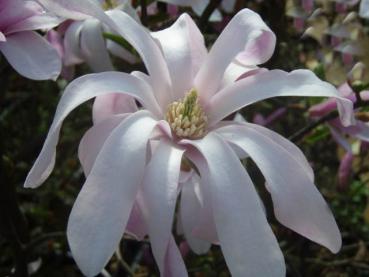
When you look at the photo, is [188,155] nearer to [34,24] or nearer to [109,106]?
[109,106]

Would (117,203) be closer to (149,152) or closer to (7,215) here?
(149,152)

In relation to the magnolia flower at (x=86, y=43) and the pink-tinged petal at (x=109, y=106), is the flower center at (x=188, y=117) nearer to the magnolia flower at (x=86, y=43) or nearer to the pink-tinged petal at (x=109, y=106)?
the pink-tinged petal at (x=109, y=106)

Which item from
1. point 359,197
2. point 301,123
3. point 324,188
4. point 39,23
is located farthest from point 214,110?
point 359,197

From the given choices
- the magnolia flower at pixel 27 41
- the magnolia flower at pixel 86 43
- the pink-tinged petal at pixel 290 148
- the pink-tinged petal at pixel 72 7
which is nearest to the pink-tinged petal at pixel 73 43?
the magnolia flower at pixel 86 43

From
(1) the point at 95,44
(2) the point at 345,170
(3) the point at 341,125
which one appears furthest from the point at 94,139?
(2) the point at 345,170

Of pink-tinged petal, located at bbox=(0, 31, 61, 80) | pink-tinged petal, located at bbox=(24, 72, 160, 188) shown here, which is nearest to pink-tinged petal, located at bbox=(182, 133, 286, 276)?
pink-tinged petal, located at bbox=(24, 72, 160, 188)
